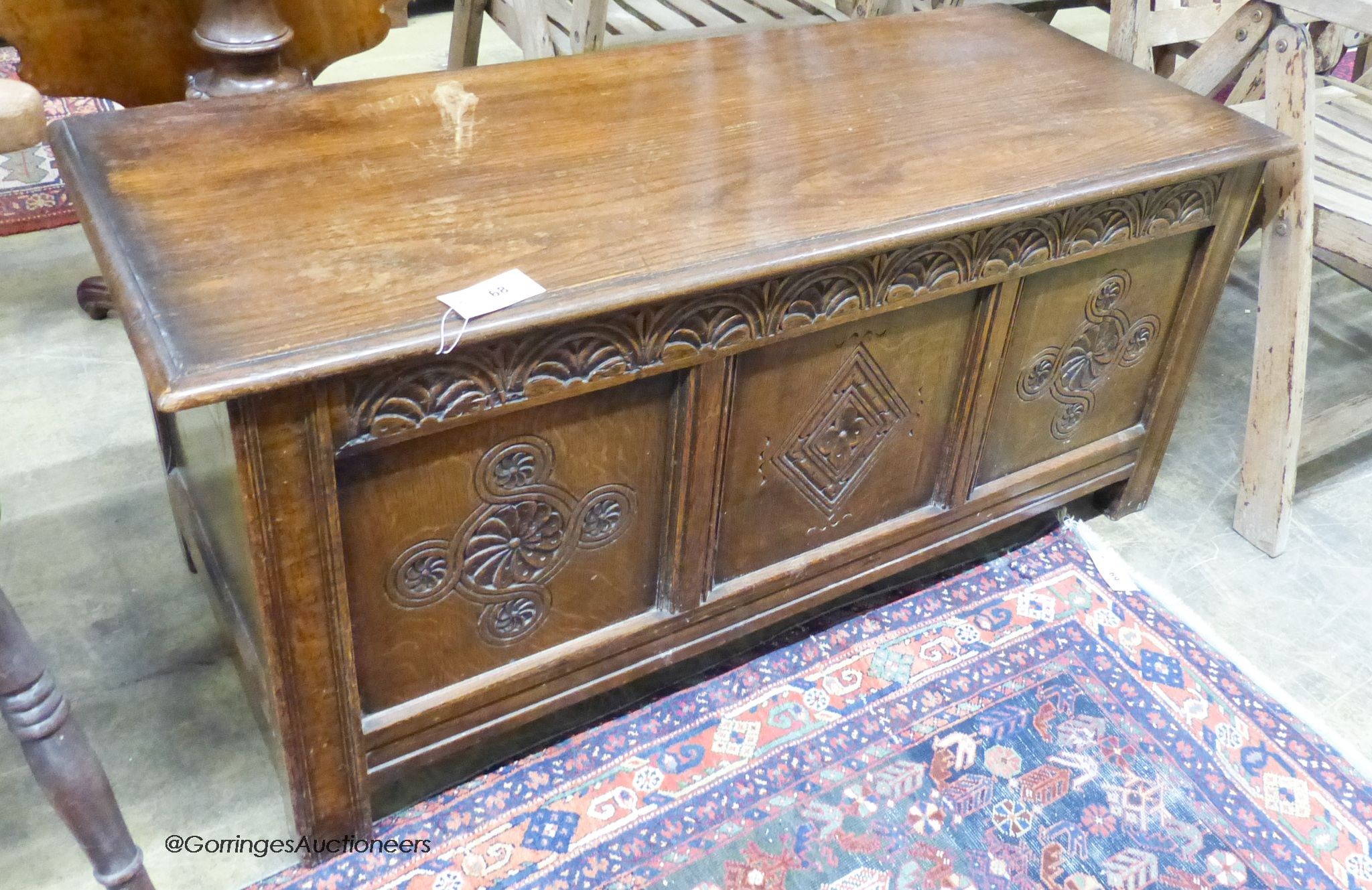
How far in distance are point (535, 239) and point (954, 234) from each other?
1.64 ft

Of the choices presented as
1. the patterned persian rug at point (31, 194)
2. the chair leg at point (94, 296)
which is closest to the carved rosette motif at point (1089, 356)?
the chair leg at point (94, 296)

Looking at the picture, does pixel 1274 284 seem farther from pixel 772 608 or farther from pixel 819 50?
pixel 772 608

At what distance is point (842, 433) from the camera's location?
1460 mm

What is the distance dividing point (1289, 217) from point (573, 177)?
1174 mm

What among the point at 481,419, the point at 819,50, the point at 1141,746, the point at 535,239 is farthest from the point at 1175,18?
the point at 481,419

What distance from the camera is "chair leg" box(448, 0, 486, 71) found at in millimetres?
2490

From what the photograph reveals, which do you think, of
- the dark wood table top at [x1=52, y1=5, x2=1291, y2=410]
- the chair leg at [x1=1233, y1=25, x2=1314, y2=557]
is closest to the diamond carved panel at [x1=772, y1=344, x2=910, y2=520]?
the dark wood table top at [x1=52, y1=5, x2=1291, y2=410]

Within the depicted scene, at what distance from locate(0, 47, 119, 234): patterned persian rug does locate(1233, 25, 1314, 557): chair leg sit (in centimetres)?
234

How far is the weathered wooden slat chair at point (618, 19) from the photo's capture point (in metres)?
2.06

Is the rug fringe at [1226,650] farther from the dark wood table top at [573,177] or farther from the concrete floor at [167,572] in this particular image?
the dark wood table top at [573,177]

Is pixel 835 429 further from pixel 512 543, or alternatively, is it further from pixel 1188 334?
pixel 1188 334

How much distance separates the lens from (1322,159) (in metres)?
1.89

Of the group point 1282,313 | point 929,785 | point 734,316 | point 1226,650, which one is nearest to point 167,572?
point 734,316

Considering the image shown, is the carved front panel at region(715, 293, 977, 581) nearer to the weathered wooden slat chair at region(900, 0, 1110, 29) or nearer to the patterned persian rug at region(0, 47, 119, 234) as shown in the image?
the weathered wooden slat chair at region(900, 0, 1110, 29)
